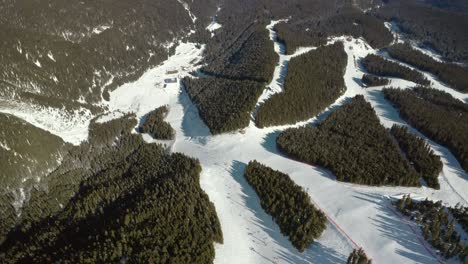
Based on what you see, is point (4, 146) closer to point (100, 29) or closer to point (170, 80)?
point (170, 80)

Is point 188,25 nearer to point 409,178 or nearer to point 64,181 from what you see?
point 64,181

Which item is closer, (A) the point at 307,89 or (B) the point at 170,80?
(A) the point at 307,89

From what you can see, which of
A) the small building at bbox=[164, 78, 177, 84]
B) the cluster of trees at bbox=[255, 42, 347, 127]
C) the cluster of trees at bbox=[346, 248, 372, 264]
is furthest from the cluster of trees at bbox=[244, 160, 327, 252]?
the small building at bbox=[164, 78, 177, 84]

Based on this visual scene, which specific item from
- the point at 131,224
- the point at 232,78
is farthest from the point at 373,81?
the point at 131,224

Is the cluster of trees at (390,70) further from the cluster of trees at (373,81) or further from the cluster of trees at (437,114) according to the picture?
the cluster of trees at (373,81)

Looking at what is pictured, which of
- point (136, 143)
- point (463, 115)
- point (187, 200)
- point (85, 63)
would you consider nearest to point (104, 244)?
point (187, 200)

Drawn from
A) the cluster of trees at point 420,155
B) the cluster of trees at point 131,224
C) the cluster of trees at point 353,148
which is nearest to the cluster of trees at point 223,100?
the cluster of trees at point 353,148
